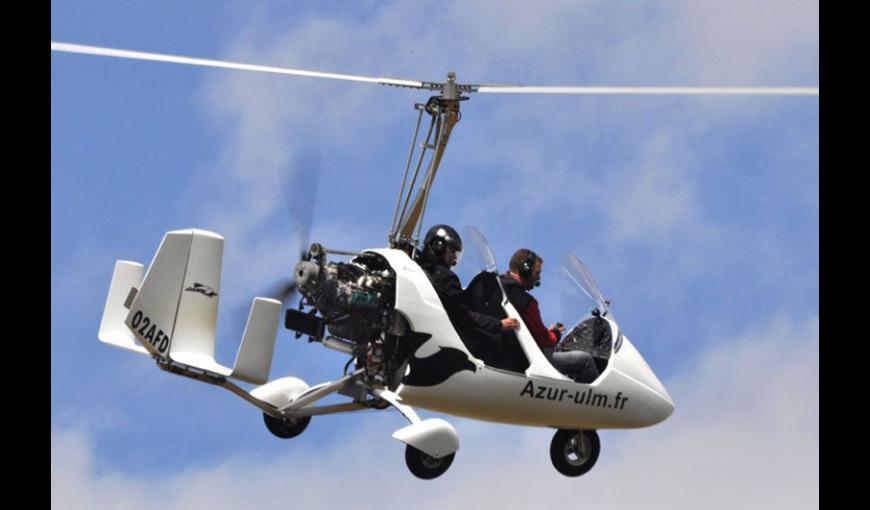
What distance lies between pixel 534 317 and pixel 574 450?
1.80m

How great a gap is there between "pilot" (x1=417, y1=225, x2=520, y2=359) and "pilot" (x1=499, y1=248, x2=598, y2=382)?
0.82ft

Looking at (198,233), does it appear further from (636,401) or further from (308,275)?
(636,401)

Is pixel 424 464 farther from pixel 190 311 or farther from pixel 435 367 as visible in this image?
pixel 190 311

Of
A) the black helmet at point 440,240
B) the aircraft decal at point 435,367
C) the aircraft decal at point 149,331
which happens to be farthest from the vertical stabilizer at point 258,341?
the black helmet at point 440,240

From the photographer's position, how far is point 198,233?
16688mm

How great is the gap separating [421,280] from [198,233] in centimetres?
229

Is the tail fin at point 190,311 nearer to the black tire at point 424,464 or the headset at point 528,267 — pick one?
the black tire at point 424,464

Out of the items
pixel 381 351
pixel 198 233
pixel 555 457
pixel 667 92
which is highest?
pixel 667 92

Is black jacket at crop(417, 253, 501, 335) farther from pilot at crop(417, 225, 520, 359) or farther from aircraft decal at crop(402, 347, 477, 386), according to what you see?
aircraft decal at crop(402, 347, 477, 386)

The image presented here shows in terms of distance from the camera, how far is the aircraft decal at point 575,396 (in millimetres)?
17469

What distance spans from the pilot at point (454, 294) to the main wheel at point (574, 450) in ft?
5.73

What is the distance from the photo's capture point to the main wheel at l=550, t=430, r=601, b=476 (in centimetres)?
1850

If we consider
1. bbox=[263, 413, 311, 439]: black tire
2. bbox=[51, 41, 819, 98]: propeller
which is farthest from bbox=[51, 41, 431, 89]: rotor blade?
bbox=[263, 413, 311, 439]: black tire

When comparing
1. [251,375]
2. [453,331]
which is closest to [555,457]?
[453,331]
